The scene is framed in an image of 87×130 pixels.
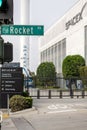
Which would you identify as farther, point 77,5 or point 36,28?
point 77,5

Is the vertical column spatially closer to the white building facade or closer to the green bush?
the white building facade

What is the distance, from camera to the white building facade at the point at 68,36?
93438mm

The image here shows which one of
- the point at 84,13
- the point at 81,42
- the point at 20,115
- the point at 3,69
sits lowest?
the point at 20,115

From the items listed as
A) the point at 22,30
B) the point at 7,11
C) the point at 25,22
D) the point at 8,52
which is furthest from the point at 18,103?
the point at 25,22

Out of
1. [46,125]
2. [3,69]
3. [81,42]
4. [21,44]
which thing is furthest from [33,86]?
[21,44]

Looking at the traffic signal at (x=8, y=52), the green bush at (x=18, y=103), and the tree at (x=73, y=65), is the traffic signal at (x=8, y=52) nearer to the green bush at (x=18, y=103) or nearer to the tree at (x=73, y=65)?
the green bush at (x=18, y=103)

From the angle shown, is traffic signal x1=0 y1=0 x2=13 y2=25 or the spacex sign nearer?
traffic signal x1=0 y1=0 x2=13 y2=25

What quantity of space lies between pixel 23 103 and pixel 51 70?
82160mm

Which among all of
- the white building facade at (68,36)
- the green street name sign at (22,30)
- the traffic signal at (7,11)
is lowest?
the traffic signal at (7,11)

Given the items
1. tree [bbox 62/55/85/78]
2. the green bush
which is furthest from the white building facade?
the green bush

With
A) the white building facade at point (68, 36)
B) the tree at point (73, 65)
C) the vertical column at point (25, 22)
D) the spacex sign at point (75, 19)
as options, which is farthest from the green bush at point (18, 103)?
the vertical column at point (25, 22)

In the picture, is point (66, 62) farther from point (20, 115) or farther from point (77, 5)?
point (20, 115)

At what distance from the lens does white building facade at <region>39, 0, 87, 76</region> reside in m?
93.4

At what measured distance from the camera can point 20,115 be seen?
83.5 ft
